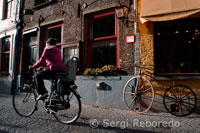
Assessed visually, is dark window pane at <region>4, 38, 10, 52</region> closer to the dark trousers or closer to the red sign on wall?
the dark trousers

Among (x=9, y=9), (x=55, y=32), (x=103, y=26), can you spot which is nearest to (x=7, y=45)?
(x=9, y=9)

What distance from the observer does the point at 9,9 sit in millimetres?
10328

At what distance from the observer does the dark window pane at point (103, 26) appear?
5789 millimetres

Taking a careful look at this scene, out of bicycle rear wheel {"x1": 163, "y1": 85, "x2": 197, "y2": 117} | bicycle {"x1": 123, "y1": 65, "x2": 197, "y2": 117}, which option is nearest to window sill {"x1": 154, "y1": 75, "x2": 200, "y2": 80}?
bicycle {"x1": 123, "y1": 65, "x2": 197, "y2": 117}

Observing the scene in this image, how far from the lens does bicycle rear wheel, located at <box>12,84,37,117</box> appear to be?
3.73 m

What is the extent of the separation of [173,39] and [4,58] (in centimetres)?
1015

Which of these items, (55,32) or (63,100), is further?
(55,32)

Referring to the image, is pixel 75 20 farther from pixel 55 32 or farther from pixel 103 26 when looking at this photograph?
pixel 55 32

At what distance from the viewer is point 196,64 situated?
4.58 meters

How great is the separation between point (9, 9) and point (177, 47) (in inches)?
413

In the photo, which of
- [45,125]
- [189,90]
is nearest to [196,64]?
[189,90]

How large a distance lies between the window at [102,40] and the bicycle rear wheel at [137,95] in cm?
125

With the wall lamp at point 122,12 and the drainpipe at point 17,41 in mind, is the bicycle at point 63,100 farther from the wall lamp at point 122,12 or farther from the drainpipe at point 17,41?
the drainpipe at point 17,41

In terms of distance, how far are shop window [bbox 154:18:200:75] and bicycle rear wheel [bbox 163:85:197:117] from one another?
27.8 inches
